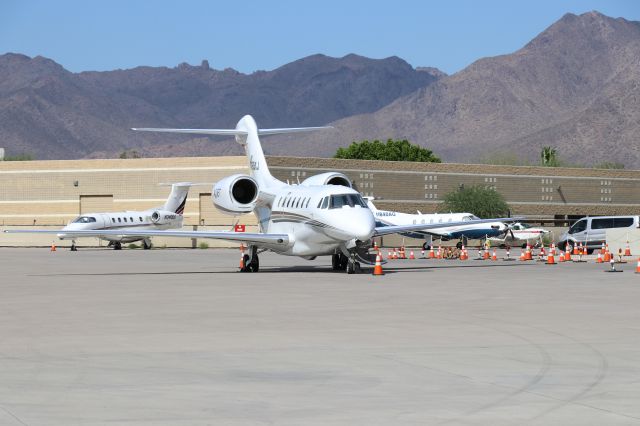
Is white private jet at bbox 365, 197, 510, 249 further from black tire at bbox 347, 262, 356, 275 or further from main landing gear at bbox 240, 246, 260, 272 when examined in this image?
black tire at bbox 347, 262, 356, 275

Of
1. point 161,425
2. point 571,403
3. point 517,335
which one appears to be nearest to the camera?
point 161,425

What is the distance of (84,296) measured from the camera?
2430 centimetres

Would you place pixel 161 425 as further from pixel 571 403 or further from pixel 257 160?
pixel 257 160

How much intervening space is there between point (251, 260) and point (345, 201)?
446 centimetres

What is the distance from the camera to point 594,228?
60.5m

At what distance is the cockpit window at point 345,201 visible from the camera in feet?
108

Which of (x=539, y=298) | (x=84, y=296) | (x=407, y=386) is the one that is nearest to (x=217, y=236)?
(x=84, y=296)

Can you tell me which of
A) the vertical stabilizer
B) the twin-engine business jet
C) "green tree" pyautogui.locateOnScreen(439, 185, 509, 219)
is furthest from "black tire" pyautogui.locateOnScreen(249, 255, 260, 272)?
"green tree" pyautogui.locateOnScreen(439, 185, 509, 219)

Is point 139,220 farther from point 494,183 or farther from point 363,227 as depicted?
point 363,227

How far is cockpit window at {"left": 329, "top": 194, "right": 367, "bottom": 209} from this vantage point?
1302 inches

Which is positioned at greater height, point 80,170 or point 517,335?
point 80,170

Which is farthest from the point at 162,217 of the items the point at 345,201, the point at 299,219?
the point at 345,201

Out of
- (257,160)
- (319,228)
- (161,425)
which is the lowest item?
(161,425)

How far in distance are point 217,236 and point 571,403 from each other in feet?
81.6
